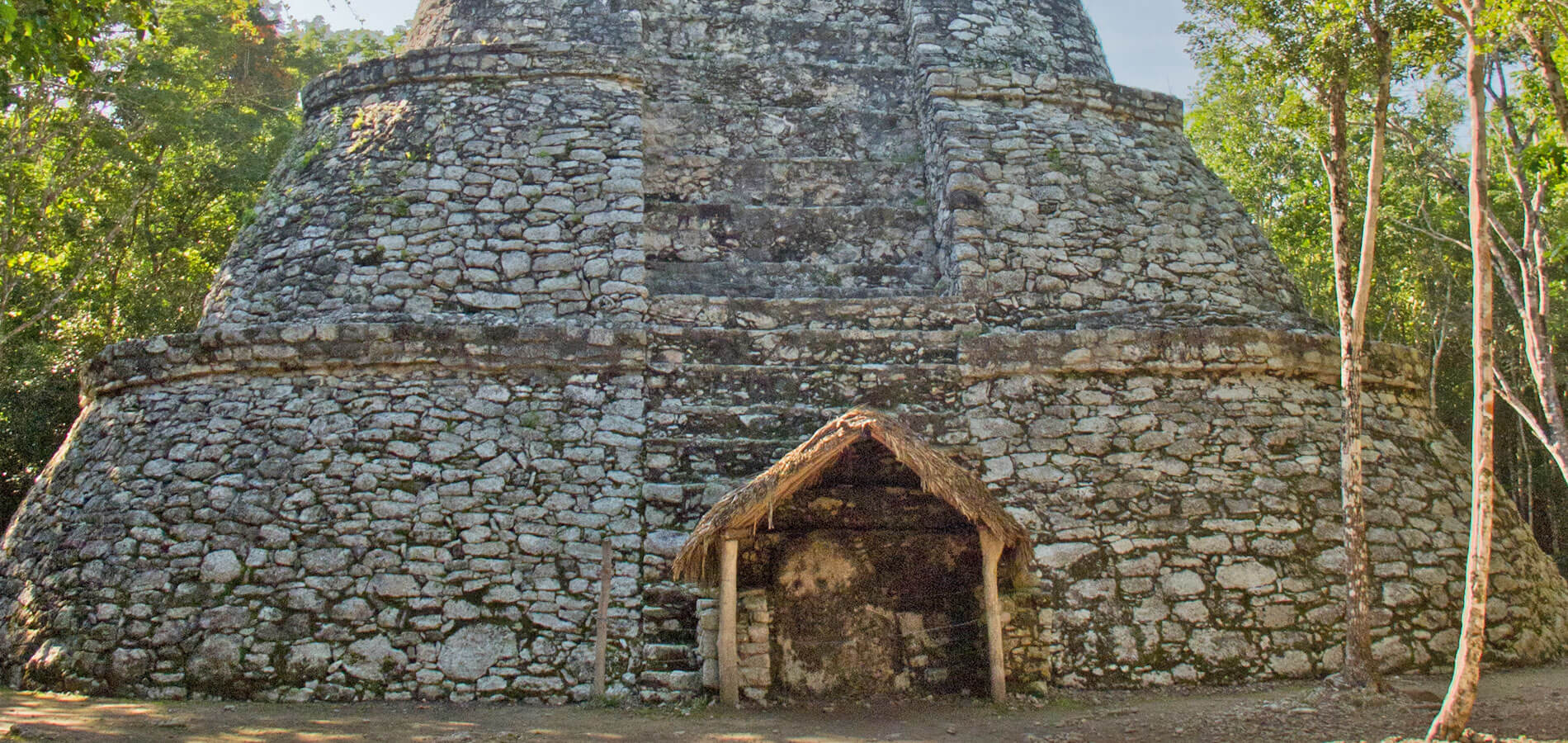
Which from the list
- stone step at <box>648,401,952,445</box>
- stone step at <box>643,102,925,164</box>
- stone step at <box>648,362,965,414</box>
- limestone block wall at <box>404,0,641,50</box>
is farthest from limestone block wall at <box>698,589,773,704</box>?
limestone block wall at <box>404,0,641,50</box>

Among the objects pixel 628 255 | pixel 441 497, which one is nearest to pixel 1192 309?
pixel 628 255

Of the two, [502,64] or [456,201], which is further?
[502,64]

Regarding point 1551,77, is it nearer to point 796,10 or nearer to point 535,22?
point 796,10

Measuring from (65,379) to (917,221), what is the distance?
34.6ft

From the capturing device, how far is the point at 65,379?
12617 millimetres

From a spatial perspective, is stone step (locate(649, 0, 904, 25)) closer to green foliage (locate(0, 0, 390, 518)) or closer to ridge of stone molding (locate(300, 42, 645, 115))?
ridge of stone molding (locate(300, 42, 645, 115))

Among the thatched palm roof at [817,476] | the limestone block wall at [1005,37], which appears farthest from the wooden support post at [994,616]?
the limestone block wall at [1005,37]

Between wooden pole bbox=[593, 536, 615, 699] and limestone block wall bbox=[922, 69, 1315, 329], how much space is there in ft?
11.8

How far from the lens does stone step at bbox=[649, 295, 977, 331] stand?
8.18m

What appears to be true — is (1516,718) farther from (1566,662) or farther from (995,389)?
(995,389)

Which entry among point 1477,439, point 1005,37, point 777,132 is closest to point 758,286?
point 777,132

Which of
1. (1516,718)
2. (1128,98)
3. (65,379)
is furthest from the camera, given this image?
(65,379)

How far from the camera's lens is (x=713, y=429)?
7.69 m

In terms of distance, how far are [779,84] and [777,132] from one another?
2.25 ft
